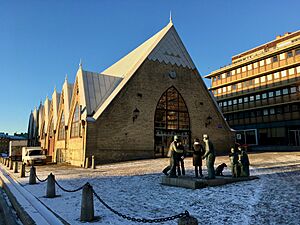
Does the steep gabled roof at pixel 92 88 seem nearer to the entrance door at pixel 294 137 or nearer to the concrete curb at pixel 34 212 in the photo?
the concrete curb at pixel 34 212

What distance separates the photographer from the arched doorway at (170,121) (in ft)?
80.3

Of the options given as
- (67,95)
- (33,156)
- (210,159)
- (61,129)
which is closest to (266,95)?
(67,95)

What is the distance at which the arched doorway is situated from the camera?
964 inches

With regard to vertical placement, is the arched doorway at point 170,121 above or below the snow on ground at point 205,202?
above

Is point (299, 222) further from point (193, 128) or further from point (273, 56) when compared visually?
point (273, 56)

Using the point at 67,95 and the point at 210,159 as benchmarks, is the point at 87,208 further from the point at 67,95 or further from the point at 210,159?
the point at 67,95

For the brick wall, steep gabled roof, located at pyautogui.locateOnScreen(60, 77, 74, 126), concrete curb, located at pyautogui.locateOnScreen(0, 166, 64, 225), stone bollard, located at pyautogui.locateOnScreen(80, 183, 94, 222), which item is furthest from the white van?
stone bollard, located at pyautogui.locateOnScreen(80, 183, 94, 222)

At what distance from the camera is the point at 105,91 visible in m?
24.8

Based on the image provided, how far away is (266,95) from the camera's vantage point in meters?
38.1

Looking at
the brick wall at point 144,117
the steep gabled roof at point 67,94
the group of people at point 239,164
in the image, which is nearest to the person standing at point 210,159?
the group of people at point 239,164

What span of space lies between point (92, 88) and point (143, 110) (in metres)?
5.77

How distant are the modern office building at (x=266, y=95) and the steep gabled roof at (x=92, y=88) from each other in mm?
24726

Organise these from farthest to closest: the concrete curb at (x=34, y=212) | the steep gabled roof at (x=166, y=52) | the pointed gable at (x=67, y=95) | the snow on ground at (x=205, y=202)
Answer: the pointed gable at (x=67, y=95) → the steep gabled roof at (x=166, y=52) → the concrete curb at (x=34, y=212) → the snow on ground at (x=205, y=202)

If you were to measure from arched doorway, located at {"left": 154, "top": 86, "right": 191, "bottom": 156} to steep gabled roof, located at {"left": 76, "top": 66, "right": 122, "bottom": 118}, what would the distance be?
5578 mm
